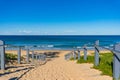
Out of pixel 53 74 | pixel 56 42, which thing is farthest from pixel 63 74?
pixel 56 42

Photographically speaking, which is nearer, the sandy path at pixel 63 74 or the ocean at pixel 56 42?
the sandy path at pixel 63 74

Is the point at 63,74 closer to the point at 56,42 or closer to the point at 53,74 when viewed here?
the point at 53,74

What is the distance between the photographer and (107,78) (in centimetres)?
997

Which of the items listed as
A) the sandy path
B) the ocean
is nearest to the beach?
the sandy path

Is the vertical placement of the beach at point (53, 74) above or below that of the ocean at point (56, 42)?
above

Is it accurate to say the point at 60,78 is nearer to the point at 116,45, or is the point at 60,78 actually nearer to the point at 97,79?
the point at 97,79

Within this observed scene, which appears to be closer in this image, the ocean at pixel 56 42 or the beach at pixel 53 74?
the beach at pixel 53 74

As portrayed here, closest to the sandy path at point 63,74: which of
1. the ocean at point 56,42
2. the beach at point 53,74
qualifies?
the beach at point 53,74

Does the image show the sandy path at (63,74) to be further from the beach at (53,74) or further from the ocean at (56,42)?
the ocean at (56,42)

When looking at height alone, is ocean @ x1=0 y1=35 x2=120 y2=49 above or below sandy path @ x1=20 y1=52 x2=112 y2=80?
below

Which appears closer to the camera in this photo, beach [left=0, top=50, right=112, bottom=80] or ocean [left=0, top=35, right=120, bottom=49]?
beach [left=0, top=50, right=112, bottom=80]

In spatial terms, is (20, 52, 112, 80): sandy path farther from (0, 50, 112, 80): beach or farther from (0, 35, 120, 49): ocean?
(0, 35, 120, 49): ocean

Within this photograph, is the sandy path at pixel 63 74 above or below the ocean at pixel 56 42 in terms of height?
above

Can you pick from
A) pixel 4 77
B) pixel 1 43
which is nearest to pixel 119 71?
pixel 4 77
